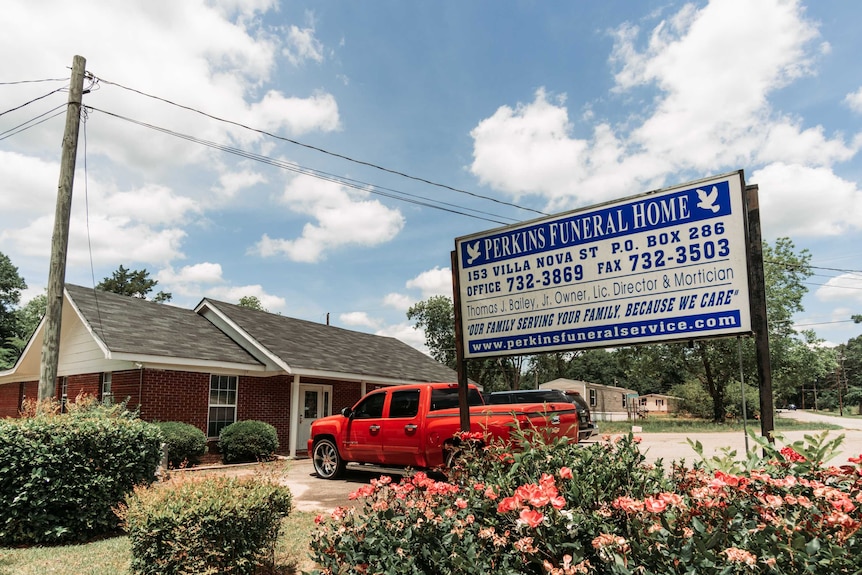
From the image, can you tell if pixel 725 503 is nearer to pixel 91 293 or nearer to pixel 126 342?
pixel 126 342

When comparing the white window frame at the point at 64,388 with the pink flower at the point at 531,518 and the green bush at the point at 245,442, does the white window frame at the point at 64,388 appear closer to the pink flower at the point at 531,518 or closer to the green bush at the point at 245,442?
the green bush at the point at 245,442

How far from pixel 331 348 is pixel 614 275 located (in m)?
18.1

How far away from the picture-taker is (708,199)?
4.78 m

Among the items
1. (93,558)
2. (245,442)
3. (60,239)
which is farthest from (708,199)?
(245,442)

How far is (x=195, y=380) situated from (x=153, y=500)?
12.3 m

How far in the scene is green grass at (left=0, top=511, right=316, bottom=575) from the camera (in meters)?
5.68

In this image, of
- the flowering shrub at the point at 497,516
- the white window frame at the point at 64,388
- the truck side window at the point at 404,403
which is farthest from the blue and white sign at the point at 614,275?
the white window frame at the point at 64,388

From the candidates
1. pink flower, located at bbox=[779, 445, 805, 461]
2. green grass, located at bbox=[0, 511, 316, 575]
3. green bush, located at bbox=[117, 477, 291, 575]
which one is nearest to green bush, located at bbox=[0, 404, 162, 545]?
green grass, located at bbox=[0, 511, 316, 575]

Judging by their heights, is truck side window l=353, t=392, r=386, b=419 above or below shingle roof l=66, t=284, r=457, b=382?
below

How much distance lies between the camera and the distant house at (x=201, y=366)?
15391mm

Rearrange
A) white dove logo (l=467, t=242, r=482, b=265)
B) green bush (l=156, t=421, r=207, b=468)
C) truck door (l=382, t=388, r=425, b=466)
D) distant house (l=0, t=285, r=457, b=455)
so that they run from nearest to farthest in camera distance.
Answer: white dove logo (l=467, t=242, r=482, b=265)
truck door (l=382, t=388, r=425, b=466)
green bush (l=156, t=421, r=207, b=468)
distant house (l=0, t=285, r=457, b=455)

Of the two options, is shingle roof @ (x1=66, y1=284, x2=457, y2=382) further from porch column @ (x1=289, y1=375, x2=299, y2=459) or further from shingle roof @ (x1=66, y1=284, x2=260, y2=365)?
porch column @ (x1=289, y1=375, x2=299, y2=459)

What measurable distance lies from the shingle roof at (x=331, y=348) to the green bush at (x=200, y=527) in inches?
490

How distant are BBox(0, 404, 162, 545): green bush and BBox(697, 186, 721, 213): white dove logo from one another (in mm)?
7279
